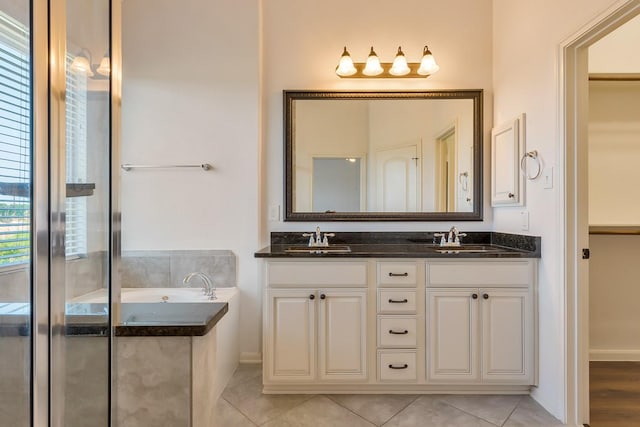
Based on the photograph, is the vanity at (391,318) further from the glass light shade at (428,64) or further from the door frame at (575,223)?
the glass light shade at (428,64)

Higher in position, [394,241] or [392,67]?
[392,67]

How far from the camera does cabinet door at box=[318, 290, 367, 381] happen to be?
212 cm

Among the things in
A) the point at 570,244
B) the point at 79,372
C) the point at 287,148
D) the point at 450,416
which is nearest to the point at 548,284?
the point at 570,244

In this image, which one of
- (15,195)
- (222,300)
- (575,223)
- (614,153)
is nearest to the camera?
(15,195)

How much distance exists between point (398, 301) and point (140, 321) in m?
1.51

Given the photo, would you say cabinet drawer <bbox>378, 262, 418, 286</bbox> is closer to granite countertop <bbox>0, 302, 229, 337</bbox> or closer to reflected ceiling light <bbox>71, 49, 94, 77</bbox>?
granite countertop <bbox>0, 302, 229, 337</bbox>

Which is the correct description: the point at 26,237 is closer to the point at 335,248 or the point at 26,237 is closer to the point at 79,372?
the point at 79,372

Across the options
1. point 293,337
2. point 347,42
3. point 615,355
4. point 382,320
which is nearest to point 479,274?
point 382,320

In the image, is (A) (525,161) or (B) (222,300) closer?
(A) (525,161)

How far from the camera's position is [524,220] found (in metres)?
2.22

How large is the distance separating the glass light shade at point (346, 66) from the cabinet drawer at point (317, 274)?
142 centimetres

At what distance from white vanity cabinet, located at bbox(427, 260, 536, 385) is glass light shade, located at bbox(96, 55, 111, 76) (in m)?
1.84

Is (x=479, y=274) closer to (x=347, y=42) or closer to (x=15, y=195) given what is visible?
(x=347, y=42)

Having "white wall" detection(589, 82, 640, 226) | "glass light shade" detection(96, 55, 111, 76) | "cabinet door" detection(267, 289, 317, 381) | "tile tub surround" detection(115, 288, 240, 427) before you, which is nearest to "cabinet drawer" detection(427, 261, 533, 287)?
"cabinet door" detection(267, 289, 317, 381)
